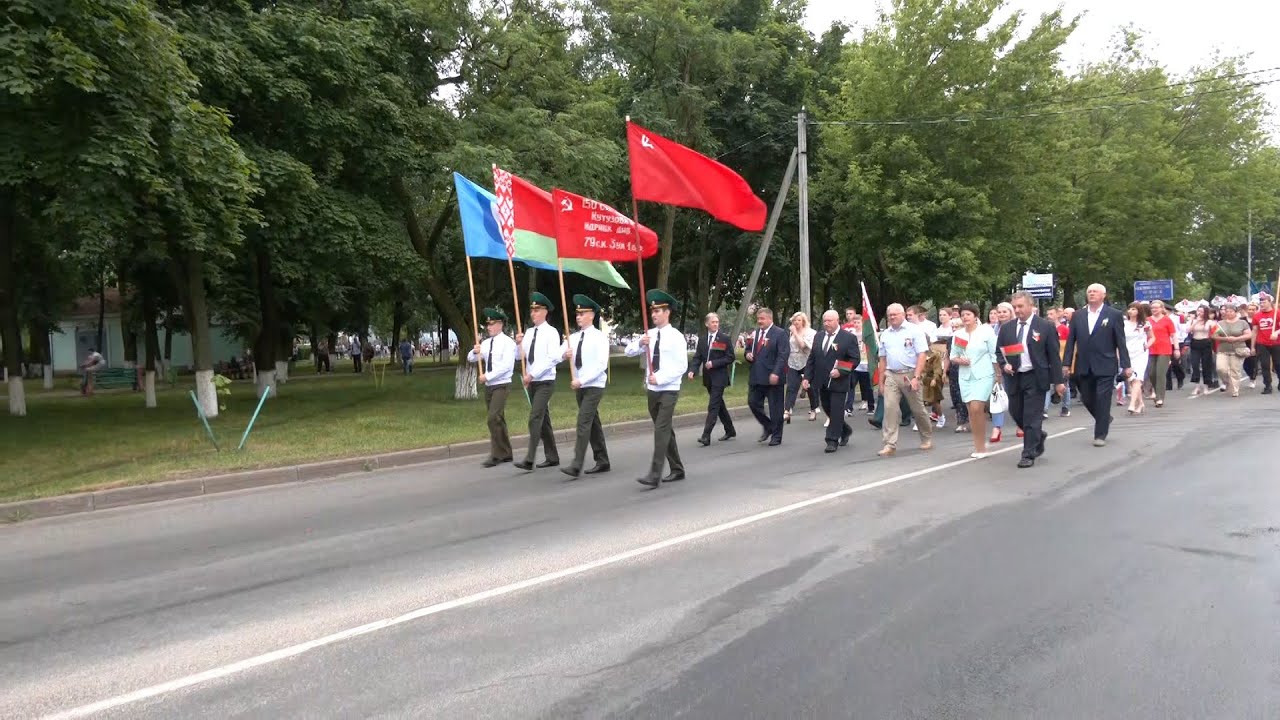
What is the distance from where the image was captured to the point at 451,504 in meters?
8.38

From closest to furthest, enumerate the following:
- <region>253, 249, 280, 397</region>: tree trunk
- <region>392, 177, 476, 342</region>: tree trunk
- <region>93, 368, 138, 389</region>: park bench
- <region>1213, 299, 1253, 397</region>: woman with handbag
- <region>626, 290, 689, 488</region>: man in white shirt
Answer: <region>626, 290, 689, 488</region>: man in white shirt → <region>1213, 299, 1253, 397</region>: woman with handbag → <region>392, 177, 476, 342</region>: tree trunk → <region>253, 249, 280, 397</region>: tree trunk → <region>93, 368, 138, 389</region>: park bench

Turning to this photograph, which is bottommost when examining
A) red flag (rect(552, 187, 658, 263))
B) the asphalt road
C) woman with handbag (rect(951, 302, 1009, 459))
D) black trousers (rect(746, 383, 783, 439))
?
the asphalt road

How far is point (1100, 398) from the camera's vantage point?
10797 millimetres

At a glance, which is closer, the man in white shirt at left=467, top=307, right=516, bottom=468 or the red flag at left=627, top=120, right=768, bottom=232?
the red flag at left=627, top=120, right=768, bottom=232

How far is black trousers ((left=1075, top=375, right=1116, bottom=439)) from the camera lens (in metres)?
10.8

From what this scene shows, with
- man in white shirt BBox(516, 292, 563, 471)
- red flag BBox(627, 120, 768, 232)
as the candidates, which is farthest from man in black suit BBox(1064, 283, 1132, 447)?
man in white shirt BBox(516, 292, 563, 471)

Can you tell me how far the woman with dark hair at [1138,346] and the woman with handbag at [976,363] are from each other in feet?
16.2

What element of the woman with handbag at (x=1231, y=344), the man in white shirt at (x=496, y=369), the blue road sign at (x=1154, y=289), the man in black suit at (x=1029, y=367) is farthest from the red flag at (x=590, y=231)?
the blue road sign at (x=1154, y=289)

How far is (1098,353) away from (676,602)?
801 cm

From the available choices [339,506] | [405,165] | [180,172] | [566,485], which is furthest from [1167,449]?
[405,165]

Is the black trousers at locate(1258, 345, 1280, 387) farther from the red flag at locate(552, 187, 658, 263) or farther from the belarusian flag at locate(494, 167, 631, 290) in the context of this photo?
the red flag at locate(552, 187, 658, 263)

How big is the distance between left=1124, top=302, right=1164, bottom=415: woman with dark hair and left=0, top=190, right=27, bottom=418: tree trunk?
19.9 m

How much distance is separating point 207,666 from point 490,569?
6.37 feet

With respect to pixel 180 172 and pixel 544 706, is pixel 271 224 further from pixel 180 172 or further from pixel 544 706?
pixel 544 706
